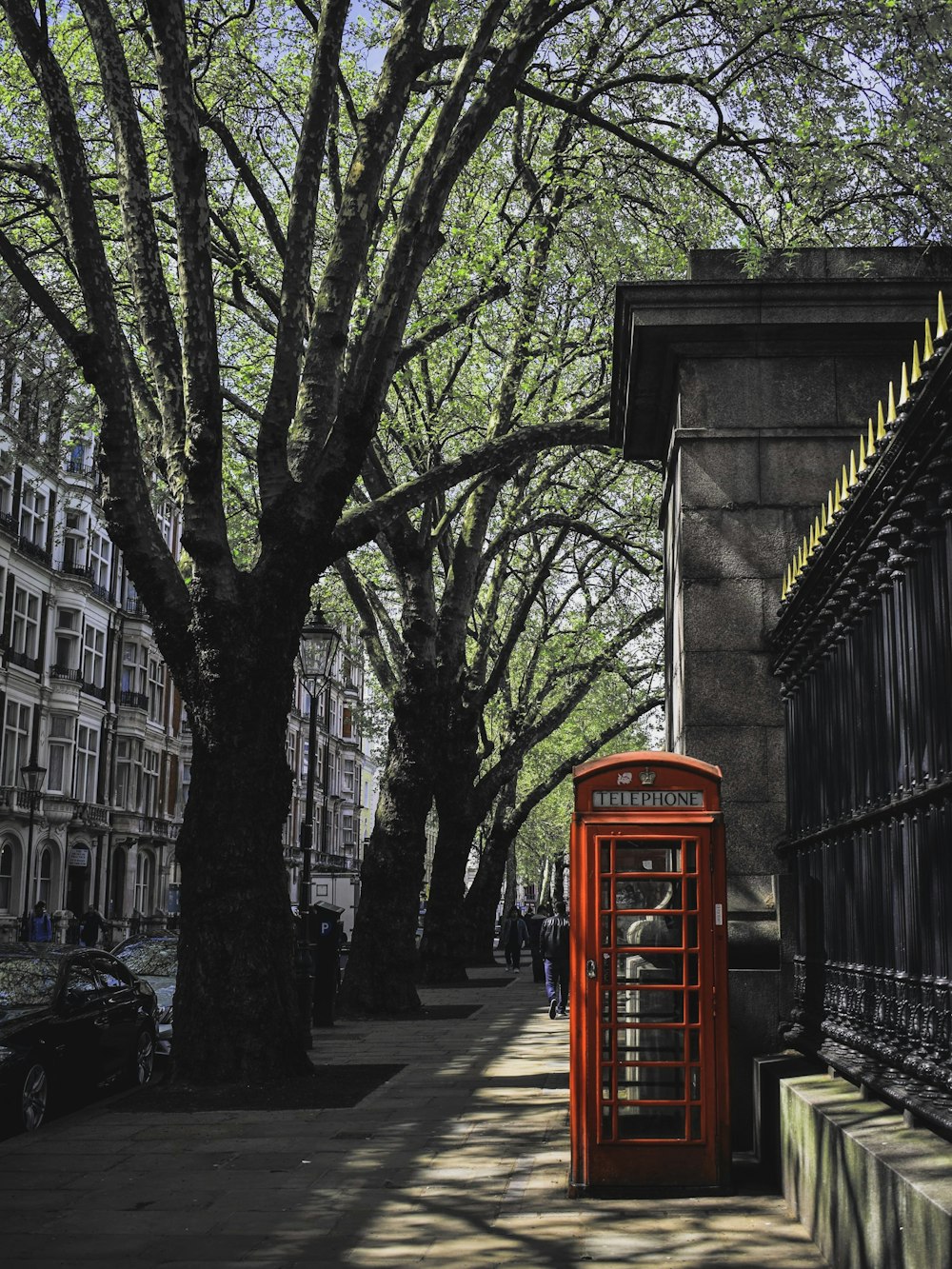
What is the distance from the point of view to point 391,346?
42.0 feet

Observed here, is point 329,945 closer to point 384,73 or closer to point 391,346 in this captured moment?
point 391,346

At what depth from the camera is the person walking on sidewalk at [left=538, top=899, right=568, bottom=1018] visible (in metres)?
20.3

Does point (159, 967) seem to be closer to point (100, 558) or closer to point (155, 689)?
point (100, 558)

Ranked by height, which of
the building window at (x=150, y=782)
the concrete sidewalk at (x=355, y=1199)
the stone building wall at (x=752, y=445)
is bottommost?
the concrete sidewalk at (x=355, y=1199)

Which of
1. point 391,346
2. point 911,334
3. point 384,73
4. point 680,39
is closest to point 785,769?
point 911,334

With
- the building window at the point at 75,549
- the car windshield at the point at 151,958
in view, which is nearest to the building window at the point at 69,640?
the building window at the point at 75,549

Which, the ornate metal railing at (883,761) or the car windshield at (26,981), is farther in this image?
the car windshield at (26,981)

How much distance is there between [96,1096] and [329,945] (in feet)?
22.4

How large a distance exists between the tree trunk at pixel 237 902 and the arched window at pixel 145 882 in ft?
163

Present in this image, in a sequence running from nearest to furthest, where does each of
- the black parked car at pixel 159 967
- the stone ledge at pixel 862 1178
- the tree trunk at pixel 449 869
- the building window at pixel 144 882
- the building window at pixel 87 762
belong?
the stone ledge at pixel 862 1178
the black parked car at pixel 159 967
the tree trunk at pixel 449 869
the building window at pixel 87 762
the building window at pixel 144 882

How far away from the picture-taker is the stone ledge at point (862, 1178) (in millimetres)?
4488

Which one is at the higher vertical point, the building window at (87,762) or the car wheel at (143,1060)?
the building window at (87,762)

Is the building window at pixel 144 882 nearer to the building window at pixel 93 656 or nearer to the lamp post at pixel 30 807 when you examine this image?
the building window at pixel 93 656

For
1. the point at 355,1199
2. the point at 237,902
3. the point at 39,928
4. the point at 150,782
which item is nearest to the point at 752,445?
the point at 355,1199
